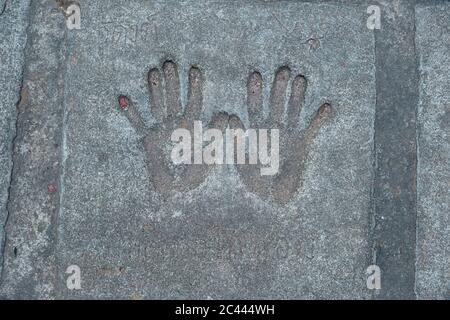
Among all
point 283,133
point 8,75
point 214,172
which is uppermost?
point 8,75

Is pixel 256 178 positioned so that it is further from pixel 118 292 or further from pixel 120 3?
pixel 120 3

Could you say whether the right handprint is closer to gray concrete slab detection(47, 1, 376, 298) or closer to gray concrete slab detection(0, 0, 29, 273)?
gray concrete slab detection(47, 1, 376, 298)

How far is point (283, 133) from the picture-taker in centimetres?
146

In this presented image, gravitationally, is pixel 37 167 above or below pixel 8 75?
below

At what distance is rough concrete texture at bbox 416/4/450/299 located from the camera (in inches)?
58.2

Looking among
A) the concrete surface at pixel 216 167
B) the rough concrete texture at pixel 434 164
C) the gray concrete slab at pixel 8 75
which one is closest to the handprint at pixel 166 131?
the concrete surface at pixel 216 167

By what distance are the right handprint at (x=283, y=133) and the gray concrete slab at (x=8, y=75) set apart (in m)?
0.59

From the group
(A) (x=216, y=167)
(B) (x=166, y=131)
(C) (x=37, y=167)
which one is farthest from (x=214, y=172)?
(C) (x=37, y=167)

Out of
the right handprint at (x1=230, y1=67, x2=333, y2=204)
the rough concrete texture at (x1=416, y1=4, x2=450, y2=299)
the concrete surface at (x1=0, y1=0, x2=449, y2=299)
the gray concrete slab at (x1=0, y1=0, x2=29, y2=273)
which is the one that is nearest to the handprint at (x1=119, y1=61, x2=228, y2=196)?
the concrete surface at (x1=0, y1=0, x2=449, y2=299)

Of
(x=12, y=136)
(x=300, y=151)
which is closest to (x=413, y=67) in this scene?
(x=300, y=151)

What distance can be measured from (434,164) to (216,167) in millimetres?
590

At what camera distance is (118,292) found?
4.73ft

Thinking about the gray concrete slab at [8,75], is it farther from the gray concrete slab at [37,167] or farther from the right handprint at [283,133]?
the right handprint at [283,133]

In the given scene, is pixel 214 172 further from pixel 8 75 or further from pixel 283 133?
pixel 8 75
